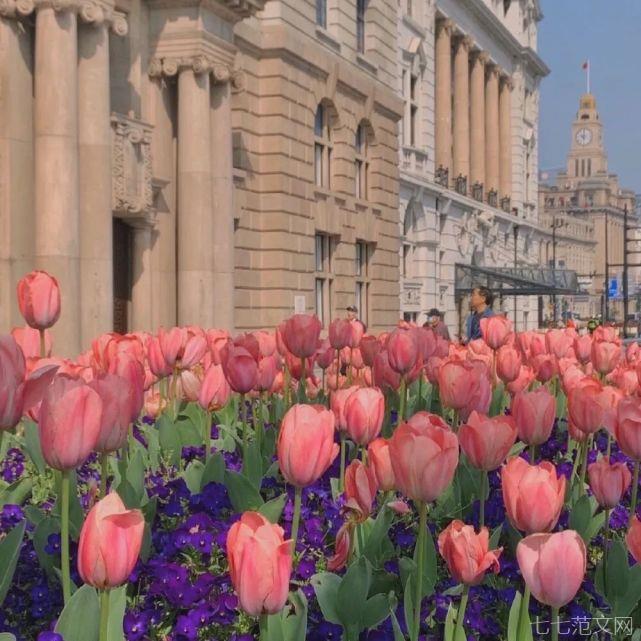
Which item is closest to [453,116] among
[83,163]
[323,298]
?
[323,298]

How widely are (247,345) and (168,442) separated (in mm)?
709

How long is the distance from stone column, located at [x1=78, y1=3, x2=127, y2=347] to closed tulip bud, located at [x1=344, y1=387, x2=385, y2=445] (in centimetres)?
1319

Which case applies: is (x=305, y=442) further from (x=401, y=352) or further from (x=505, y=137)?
(x=505, y=137)

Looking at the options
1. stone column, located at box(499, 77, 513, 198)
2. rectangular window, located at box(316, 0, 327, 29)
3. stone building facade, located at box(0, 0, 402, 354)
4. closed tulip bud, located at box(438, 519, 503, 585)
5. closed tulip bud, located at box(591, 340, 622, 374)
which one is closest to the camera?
closed tulip bud, located at box(438, 519, 503, 585)

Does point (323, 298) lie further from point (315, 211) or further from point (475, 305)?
point (475, 305)

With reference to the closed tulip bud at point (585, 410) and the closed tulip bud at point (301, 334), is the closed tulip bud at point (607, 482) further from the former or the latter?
the closed tulip bud at point (301, 334)

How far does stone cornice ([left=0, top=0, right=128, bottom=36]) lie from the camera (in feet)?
51.2

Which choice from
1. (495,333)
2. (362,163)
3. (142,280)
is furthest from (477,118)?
(495,333)

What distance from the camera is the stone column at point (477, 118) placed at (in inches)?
2163

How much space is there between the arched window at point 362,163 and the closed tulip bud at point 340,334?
25.1 m

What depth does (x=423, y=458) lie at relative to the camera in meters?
2.58

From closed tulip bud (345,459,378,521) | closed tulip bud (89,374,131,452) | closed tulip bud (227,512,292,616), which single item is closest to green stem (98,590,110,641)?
closed tulip bud (227,512,292,616)

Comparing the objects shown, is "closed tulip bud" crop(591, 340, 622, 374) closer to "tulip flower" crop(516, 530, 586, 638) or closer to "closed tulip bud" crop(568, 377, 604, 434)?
"closed tulip bud" crop(568, 377, 604, 434)

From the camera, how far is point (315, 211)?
88.8 ft
